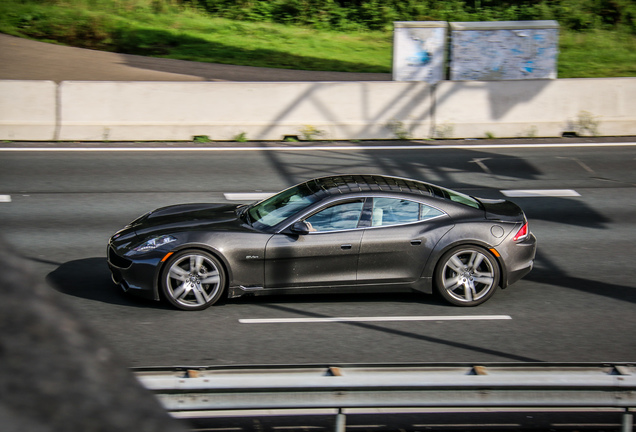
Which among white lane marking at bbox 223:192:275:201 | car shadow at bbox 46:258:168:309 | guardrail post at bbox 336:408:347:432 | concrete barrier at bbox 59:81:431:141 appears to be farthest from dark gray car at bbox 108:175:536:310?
concrete barrier at bbox 59:81:431:141

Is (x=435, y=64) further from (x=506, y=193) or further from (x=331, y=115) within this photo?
(x=506, y=193)

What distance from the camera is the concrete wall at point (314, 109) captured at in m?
14.6

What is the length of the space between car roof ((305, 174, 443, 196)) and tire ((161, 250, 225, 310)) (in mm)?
1460

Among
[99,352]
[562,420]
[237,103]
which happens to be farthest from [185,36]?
[99,352]

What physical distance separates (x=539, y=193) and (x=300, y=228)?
5910 millimetres

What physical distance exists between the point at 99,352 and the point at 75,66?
2109 centimetres

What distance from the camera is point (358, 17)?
28203 mm

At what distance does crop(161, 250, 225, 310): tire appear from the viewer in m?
7.58

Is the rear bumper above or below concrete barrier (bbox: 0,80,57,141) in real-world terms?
below

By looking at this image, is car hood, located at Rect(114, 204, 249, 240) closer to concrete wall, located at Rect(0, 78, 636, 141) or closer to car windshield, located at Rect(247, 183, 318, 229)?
car windshield, located at Rect(247, 183, 318, 229)

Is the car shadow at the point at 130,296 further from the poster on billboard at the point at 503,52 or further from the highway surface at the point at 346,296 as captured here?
the poster on billboard at the point at 503,52

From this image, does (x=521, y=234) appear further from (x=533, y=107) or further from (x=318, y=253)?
(x=533, y=107)

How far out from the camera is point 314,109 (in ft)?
50.0

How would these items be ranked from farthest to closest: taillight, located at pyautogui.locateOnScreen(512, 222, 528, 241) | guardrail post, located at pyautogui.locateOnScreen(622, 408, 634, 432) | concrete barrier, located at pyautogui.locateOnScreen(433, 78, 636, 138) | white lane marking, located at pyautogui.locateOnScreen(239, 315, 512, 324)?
concrete barrier, located at pyautogui.locateOnScreen(433, 78, 636, 138) < taillight, located at pyautogui.locateOnScreen(512, 222, 528, 241) < white lane marking, located at pyautogui.locateOnScreen(239, 315, 512, 324) < guardrail post, located at pyautogui.locateOnScreen(622, 408, 634, 432)
